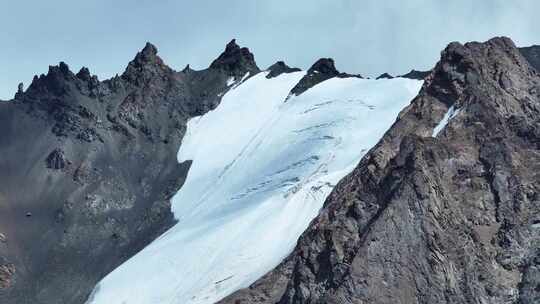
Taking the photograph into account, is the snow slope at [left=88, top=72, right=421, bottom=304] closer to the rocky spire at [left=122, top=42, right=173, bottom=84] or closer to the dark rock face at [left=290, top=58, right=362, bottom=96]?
the dark rock face at [left=290, top=58, right=362, bottom=96]

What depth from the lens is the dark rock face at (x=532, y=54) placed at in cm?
13925

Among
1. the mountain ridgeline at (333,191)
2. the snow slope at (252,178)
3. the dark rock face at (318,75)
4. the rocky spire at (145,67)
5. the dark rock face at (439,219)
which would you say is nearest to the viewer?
the dark rock face at (439,219)

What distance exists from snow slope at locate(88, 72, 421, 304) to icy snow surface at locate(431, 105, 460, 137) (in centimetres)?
1553

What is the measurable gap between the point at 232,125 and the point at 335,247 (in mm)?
70551

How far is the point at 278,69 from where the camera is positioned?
16888cm

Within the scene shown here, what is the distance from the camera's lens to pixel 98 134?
145 metres

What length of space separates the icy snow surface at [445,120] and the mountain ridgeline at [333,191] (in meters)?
0.48

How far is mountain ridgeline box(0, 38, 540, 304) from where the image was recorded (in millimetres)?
80688

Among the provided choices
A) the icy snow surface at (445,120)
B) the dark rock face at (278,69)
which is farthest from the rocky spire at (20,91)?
the icy snow surface at (445,120)

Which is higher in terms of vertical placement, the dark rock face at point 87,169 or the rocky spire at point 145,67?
the rocky spire at point 145,67

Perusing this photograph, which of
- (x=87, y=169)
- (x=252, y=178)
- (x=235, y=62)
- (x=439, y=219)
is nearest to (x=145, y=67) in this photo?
(x=235, y=62)

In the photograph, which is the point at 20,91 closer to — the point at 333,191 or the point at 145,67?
the point at 145,67

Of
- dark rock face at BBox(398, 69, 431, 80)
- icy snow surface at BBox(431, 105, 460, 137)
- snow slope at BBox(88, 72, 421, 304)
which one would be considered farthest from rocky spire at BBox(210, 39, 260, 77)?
icy snow surface at BBox(431, 105, 460, 137)

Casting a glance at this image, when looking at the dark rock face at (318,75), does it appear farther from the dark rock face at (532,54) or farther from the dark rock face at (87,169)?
the dark rock face at (532,54)
